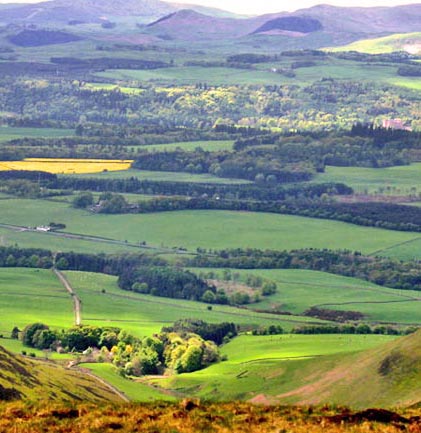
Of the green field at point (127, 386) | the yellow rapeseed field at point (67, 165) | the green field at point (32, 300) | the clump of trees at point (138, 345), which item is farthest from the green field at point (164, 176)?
the green field at point (127, 386)

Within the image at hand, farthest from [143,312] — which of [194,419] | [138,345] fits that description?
[194,419]

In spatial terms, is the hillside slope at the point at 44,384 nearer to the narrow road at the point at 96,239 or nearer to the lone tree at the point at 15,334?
the lone tree at the point at 15,334

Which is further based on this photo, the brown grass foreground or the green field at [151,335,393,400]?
the green field at [151,335,393,400]

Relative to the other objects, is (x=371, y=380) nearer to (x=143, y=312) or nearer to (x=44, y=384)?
(x=44, y=384)

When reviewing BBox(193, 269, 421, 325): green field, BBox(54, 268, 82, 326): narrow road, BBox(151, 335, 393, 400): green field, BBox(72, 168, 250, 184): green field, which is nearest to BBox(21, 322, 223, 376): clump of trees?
BBox(151, 335, 393, 400): green field

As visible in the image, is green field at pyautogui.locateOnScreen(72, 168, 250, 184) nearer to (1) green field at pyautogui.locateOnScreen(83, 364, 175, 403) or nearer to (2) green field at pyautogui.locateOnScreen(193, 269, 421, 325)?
(2) green field at pyautogui.locateOnScreen(193, 269, 421, 325)

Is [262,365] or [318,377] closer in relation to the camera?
[318,377]

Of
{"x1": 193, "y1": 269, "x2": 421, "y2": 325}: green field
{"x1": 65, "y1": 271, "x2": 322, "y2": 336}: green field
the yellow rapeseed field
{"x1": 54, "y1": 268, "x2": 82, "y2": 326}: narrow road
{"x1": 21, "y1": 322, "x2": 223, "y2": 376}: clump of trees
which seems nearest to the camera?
{"x1": 21, "y1": 322, "x2": 223, "y2": 376}: clump of trees

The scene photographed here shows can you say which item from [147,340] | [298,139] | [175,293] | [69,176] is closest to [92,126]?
[298,139]
